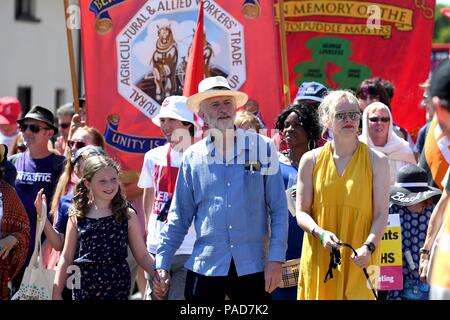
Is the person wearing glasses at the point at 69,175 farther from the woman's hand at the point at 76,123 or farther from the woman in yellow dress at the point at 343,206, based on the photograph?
the woman in yellow dress at the point at 343,206

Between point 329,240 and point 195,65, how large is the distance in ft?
8.20

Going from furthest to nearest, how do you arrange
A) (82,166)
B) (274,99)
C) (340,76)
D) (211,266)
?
(340,76)
(274,99)
(82,166)
(211,266)

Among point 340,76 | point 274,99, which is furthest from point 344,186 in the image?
point 340,76

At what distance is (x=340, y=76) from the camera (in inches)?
444

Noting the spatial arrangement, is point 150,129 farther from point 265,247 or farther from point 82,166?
point 265,247

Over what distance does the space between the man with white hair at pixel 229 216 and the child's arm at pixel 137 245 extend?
1.48 ft

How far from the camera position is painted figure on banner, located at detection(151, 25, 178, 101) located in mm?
9156

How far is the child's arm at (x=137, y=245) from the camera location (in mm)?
7074

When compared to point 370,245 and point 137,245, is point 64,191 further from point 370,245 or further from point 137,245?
point 370,245

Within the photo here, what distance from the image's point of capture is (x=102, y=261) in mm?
7016

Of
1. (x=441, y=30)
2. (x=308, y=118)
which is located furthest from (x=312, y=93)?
(x=441, y=30)

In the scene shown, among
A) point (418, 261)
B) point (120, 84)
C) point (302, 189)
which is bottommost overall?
point (418, 261)

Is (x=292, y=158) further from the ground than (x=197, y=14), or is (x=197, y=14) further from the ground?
(x=197, y=14)

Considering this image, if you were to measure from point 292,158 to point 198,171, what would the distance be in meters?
1.14
